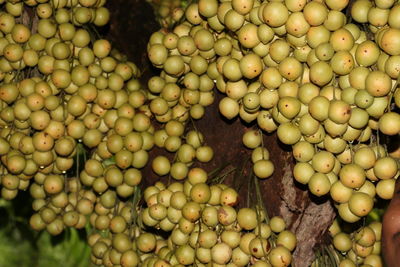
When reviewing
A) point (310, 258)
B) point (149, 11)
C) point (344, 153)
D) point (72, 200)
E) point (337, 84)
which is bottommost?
point (72, 200)

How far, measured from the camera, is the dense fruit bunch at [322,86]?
56.8 inches

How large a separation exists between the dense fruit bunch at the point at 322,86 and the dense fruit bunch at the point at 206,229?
0.39ft

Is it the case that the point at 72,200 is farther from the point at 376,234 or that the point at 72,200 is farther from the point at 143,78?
the point at 376,234

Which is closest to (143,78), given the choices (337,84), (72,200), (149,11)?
(149,11)

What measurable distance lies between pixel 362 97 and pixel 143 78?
81cm

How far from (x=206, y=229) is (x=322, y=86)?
467mm

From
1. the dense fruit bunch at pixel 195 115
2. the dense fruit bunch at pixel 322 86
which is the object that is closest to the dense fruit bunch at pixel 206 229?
the dense fruit bunch at pixel 195 115

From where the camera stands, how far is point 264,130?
1.69 m

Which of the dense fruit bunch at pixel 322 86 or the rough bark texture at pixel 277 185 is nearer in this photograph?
the dense fruit bunch at pixel 322 86

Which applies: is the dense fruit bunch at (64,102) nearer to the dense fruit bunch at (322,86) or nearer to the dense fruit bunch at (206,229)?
the dense fruit bunch at (206,229)

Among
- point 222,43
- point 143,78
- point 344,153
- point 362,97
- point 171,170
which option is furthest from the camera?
point 143,78

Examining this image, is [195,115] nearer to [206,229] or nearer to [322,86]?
[206,229]

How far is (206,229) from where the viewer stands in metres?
1.71

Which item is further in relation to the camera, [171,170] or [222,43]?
[171,170]
